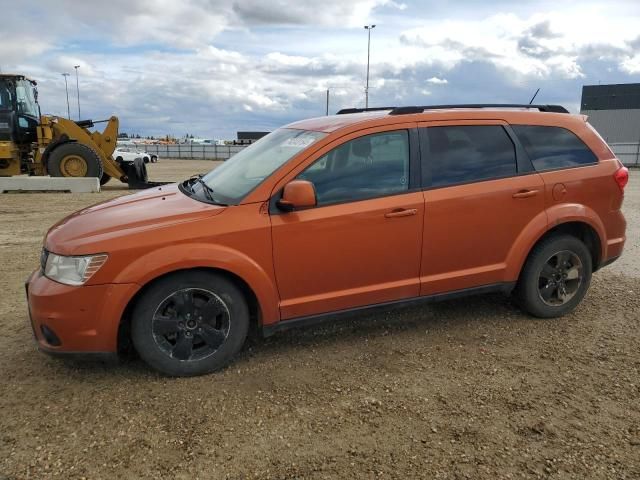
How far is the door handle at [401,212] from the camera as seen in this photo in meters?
3.62

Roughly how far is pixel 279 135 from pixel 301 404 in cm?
228

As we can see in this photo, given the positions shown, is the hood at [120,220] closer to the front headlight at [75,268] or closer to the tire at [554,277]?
the front headlight at [75,268]

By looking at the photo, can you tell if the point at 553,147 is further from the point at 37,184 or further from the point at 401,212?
the point at 37,184

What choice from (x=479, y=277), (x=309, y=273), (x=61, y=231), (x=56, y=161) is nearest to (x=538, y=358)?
(x=479, y=277)

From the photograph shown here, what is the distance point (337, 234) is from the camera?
3506 mm

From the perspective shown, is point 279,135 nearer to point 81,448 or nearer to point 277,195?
point 277,195

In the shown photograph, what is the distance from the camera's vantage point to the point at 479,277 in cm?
403

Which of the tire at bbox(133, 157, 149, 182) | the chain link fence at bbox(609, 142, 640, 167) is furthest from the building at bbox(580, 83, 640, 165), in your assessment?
the tire at bbox(133, 157, 149, 182)

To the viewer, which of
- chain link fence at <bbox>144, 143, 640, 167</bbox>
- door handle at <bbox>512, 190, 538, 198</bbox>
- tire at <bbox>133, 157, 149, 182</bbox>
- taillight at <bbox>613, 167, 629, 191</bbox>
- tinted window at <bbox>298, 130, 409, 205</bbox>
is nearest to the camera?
tinted window at <bbox>298, 130, 409, 205</bbox>

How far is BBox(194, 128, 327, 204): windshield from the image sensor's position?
3.62 metres

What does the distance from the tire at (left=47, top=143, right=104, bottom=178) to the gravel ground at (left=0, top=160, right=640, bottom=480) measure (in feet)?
35.6

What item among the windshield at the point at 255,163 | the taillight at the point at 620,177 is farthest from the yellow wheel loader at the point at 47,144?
the taillight at the point at 620,177

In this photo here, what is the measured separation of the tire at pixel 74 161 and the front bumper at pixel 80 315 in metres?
12.2

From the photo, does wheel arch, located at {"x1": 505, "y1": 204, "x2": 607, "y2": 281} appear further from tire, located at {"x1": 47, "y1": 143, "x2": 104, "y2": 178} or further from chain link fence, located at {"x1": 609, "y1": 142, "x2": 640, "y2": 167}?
chain link fence, located at {"x1": 609, "y1": 142, "x2": 640, "y2": 167}
